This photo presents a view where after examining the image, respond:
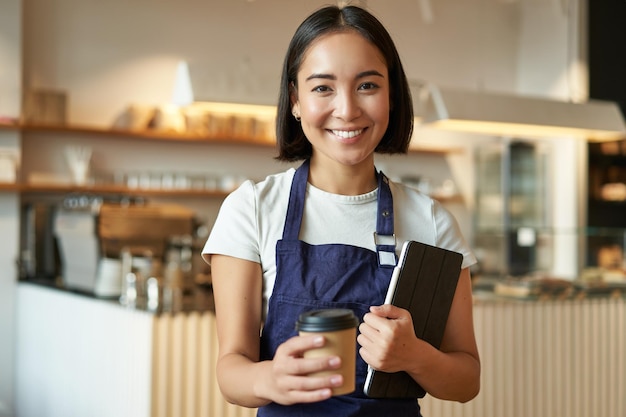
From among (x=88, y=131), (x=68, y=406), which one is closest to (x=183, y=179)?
(x=88, y=131)

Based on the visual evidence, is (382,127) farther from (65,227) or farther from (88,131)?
(88,131)

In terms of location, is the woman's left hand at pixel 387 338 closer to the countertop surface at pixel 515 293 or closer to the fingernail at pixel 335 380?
the fingernail at pixel 335 380

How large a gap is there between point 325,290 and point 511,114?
3705 millimetres

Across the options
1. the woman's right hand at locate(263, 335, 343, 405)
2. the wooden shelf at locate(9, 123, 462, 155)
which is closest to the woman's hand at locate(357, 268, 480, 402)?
the woman's right hand at locate(263, 335, 343, 405)

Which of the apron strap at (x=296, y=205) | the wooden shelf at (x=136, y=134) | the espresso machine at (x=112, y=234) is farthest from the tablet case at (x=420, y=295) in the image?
the wooden shelf at (x=136, y=134)

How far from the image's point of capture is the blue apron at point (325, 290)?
134cm

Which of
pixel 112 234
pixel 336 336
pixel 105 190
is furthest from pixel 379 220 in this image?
pixel 105 190

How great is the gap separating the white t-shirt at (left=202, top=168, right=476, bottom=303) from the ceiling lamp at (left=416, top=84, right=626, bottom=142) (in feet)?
10.2

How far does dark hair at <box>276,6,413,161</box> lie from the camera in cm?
135

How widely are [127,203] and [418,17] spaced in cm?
388

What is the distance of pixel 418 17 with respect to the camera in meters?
7.74

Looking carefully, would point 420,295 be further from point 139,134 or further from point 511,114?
point 139,134

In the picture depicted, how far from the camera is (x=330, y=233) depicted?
1.41 meters

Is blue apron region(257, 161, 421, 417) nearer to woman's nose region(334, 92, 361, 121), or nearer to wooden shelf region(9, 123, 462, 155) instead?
woman's nose region(334, 92, 361, 121)
